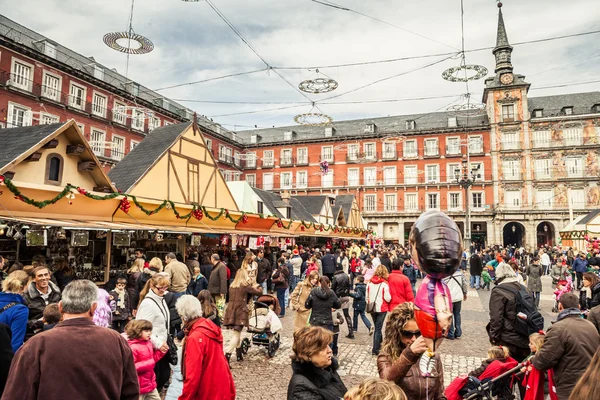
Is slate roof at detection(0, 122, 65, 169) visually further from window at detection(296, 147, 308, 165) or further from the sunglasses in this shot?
window at detection(296, 147, 308, 165)

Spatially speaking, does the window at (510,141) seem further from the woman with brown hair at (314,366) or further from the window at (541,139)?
the woman with brown hair at (314,366)

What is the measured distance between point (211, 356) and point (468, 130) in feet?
149

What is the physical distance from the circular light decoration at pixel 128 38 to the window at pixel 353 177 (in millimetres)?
36931

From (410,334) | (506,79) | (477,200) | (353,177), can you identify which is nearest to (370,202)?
(353,177)

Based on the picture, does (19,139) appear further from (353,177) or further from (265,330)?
(353,177)

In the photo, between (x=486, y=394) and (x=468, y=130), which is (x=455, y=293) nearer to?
(x=486, y=394)

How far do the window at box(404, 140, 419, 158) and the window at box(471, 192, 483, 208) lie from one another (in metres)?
8.02

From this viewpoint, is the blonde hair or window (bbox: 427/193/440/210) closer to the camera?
the blonde hair

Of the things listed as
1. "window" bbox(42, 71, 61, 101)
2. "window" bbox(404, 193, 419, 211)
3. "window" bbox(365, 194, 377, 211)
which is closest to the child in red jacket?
"window" bbox(42, 71, 61, 101)

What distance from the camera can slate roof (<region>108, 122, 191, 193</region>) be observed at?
44.7 feet

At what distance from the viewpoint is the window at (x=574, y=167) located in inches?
1576

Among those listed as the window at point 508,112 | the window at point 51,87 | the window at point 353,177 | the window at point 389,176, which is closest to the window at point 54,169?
the window at point 51,87

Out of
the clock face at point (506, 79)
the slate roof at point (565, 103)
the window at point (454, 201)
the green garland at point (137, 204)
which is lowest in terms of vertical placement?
the green garland at point (137, 204)

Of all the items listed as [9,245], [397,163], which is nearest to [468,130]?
[397,163]
